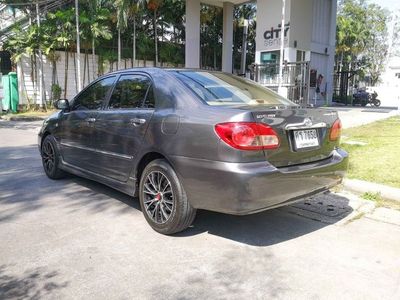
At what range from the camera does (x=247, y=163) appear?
3.37 meters

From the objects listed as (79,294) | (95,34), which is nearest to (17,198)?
(79,294)

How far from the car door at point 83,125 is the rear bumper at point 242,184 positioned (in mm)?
1745

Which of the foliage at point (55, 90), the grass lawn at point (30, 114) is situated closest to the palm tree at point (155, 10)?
the foliage at point (55, 90)

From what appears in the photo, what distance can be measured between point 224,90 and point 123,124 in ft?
3.89

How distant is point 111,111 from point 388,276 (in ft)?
10.9

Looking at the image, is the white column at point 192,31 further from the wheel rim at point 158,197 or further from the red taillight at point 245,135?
the red taillight at point 245,135

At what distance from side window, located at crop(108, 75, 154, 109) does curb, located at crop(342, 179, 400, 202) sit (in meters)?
3.00

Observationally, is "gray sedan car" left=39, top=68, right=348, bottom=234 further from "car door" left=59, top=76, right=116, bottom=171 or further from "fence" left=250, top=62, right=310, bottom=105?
"fence" left=250, top=62, right=310, bottom=105

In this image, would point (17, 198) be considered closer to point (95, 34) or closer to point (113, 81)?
→ point (113, 81)

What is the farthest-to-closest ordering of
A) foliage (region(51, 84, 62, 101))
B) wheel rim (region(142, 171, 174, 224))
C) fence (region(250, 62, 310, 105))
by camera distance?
foliage (region(51, 84, 62, 101)), fence (region(250, 62, 310, 105)), wheel rim (region(142, 171, 174, 224))

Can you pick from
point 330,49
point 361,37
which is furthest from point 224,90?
point 361,37

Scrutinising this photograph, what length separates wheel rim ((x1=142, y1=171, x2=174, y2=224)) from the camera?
12.8 ft

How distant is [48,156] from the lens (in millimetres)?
6188

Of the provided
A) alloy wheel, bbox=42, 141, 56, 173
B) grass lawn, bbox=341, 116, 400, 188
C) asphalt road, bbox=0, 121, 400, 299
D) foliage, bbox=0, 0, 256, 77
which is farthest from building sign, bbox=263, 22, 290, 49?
asphalt road, bbox=0, 121, 400, 299
